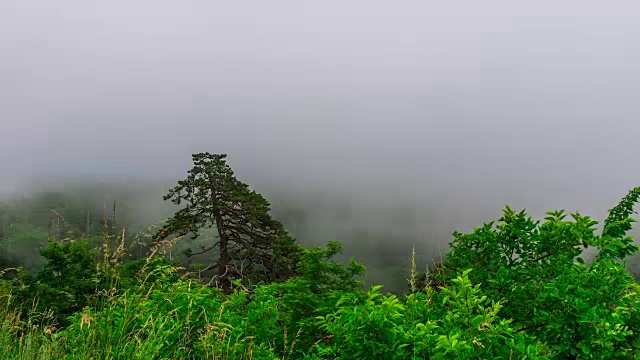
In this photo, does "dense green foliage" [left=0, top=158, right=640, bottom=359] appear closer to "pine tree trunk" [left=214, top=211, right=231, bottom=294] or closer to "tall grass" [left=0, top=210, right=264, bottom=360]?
"tall grass" [left=0, top=210, right=264, bottom=360]

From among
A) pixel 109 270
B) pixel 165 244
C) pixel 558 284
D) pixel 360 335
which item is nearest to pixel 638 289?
pixel 558 284

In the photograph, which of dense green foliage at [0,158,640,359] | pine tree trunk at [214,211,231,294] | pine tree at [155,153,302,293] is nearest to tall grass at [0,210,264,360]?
dense green foliage at [0,158,640,359]

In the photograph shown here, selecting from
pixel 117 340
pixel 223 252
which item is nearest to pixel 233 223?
pixel 223 252

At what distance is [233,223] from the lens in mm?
25625

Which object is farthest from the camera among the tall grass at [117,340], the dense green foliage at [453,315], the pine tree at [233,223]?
the pine tree at [233,223]

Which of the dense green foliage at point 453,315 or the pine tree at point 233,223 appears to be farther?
the pine tree at point 233,223

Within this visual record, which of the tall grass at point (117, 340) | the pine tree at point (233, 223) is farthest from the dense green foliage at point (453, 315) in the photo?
the pine tree at point (233, 223)

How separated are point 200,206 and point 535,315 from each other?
2335cm

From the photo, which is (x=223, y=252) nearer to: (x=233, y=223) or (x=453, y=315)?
(x=233, y=223)

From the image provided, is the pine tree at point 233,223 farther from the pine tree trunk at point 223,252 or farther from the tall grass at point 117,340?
the tall grass at point 117,340

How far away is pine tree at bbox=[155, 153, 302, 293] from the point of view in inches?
973

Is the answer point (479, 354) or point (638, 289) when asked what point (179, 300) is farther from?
point (638, 289)

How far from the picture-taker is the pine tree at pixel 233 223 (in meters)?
24.7

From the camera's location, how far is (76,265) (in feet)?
62.8
